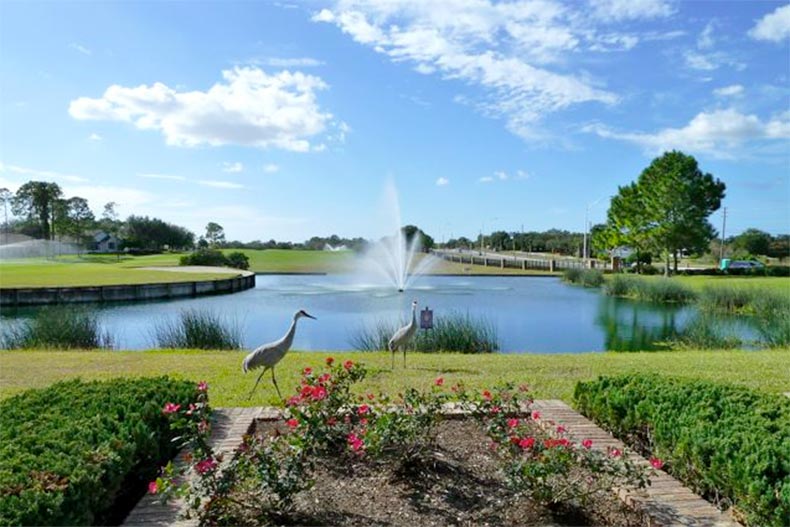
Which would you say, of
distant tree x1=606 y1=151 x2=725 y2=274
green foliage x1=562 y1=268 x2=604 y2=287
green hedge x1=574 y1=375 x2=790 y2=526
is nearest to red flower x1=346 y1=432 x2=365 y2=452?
green hedge x1=574 y1=375 x2=790 y2=526

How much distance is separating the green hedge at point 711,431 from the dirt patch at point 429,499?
598 mm

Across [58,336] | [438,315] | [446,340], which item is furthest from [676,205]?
[58,336]

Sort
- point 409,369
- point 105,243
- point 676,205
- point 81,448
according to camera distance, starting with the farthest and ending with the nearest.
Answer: point 105,243 < point 676,205 < point 409,369 < point 81,448

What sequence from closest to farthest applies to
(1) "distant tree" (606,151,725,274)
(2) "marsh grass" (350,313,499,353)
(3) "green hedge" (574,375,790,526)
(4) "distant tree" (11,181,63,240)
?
(3) "green hedge" (574,375,790,526) < (2) "marsh grass" (350,313,499,353) < (1) "distant tree" (606,151,725,274) < (4) "distant tree" (11,181,63,240)

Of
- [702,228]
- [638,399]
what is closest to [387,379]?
[638,399]

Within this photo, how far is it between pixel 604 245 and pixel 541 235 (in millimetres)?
44196

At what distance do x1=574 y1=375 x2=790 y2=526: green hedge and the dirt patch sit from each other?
1.96ft

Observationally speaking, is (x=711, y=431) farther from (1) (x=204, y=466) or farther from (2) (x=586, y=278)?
(2) (x=586, y=278)

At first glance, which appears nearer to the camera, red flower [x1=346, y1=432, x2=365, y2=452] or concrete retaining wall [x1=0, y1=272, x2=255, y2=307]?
red flower [x1=346, y1=432, x2=365, y2=452]

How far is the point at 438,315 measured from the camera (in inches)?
567

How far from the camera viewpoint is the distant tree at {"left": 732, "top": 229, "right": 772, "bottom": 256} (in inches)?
2104

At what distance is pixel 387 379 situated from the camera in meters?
6.60

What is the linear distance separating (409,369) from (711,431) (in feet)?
14.4

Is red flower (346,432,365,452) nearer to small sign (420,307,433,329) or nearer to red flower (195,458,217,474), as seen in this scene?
red flower (195,458,217,474)
